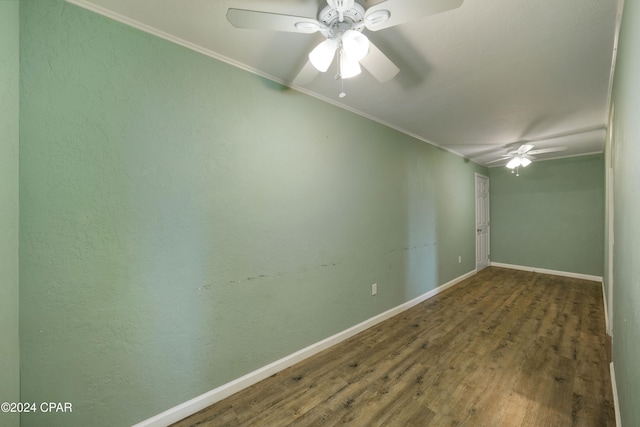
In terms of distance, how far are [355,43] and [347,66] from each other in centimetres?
16

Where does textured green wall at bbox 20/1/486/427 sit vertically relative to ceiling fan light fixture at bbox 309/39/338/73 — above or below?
below

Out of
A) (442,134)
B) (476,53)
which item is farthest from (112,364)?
(442,134)

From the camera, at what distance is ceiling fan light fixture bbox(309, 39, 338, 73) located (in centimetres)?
127

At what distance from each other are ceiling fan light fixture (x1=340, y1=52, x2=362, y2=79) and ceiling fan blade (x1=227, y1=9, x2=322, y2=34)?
21 centimetres

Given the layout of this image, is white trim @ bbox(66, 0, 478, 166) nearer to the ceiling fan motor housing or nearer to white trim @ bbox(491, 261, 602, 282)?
the ceiling fan motor housing

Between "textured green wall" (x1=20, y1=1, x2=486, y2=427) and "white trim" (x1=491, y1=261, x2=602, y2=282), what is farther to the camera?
"white trim" (x1=491, y1=261, x2=602, y2=282)

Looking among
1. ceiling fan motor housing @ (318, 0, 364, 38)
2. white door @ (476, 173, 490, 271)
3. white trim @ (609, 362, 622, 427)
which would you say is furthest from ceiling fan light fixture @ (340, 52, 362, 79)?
white door @ (476, 173, 490, 271)

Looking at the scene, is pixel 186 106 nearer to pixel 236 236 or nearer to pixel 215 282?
pixel 236 236

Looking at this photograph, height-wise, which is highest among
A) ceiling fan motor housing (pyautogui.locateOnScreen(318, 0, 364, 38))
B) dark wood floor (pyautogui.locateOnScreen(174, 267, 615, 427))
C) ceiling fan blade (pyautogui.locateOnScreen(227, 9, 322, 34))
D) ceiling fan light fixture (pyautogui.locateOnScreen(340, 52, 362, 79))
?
ceiling fan motor housing (pyautogui.locateOnScreen(318, 0, 364, 38))

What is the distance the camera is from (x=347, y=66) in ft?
4.52

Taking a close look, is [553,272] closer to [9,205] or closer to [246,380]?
[246,380]

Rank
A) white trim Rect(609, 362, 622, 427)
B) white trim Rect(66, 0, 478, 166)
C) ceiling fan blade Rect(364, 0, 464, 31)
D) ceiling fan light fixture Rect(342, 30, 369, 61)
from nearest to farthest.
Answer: ceiling fan blade Rect(364, 0, 464, 31), ceiling fan light fixture Rect(342, 30, 369, 61), white trim Rect(66, 0, 478, 166), white trim Rect(609, 362, 622, 427)

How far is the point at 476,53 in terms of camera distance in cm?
166

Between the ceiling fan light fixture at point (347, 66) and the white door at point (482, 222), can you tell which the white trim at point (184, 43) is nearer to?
the ceiling fan light fixture at point (347, 66)
